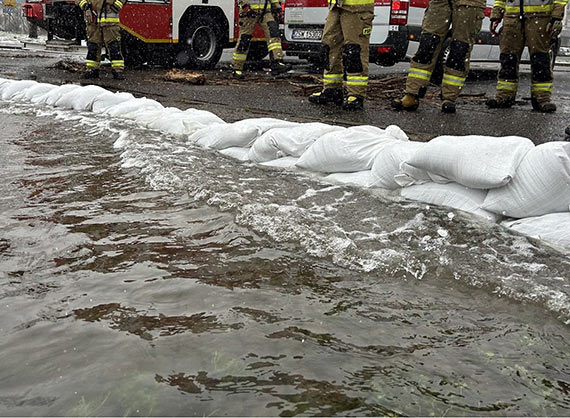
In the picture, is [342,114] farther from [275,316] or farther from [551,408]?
[551,408]

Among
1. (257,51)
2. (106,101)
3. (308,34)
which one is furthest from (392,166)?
(257,51)

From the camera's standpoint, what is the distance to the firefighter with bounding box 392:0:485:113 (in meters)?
4.85

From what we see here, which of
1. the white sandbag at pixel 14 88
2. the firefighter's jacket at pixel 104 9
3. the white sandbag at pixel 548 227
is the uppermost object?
the firefighter's jacket at pixel 104 9

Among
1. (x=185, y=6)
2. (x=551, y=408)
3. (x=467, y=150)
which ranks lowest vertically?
(x=551, y=408)

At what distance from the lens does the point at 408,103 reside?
543 cm

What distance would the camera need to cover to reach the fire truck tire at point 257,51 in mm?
10070

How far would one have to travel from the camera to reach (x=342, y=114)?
17.1ft

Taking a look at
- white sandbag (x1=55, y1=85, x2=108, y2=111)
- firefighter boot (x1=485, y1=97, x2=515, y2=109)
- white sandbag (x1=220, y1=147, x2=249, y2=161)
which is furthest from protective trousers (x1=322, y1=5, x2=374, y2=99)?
white sandbag (x1=55, y1=85, x2=108, y2=111)

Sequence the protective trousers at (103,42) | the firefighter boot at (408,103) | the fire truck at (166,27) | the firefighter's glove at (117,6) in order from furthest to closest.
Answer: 1. the fire truck at (166,27)
2. the protective trousers at (103,42)
3. the firefighter's glove at (117,6)
4. the firefighter boot at (408,103)

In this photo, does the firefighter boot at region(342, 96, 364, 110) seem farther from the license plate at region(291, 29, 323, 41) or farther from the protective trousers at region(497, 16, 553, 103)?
the license plate at region(291, 29, 323, 41)

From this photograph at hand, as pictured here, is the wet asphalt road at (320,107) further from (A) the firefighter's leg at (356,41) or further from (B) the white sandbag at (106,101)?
(B) the white sandbag at (106,101)

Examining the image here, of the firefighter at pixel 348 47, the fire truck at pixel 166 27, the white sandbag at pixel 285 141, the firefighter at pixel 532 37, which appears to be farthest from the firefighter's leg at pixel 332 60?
the fire truck at pixel 166 27

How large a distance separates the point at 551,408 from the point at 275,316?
29.2 inches

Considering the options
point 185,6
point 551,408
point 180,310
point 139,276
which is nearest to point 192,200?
point 139,276
